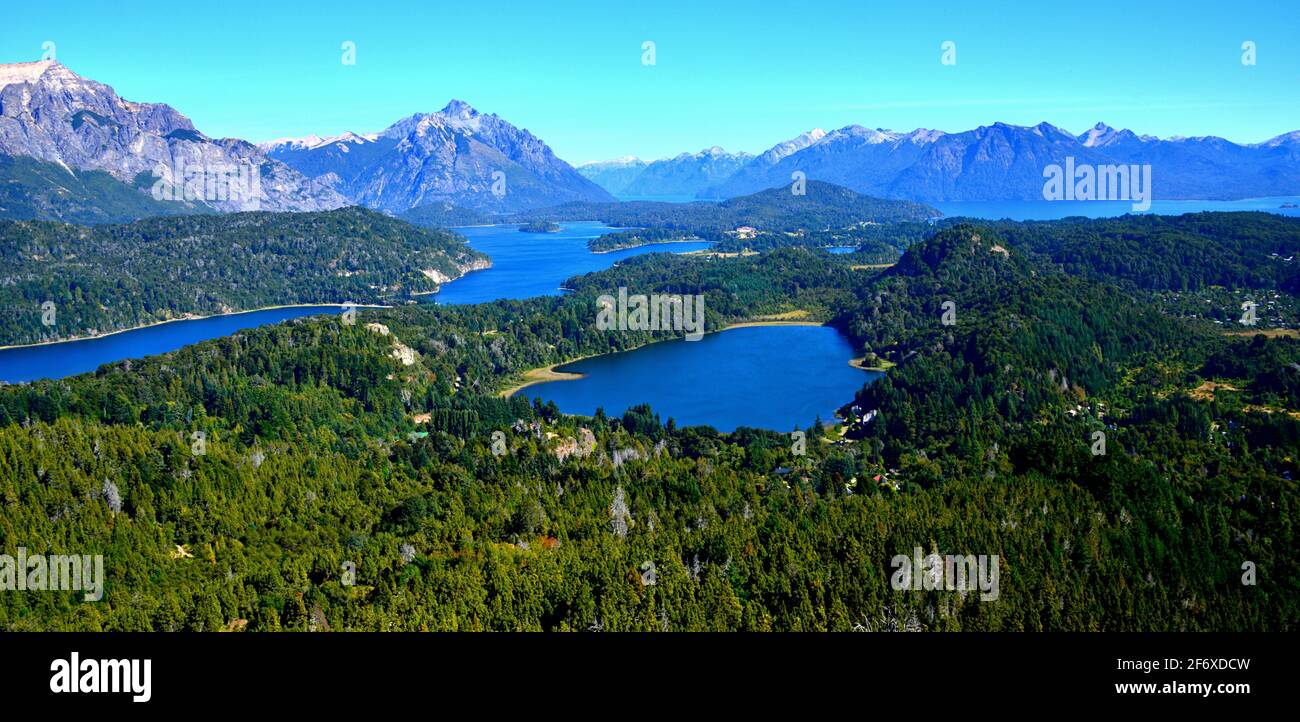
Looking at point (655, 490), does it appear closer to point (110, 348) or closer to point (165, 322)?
point (110, 348)

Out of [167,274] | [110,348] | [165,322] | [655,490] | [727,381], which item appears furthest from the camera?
[167,274]

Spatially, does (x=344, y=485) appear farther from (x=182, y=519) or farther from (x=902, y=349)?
(x=902, y=349)

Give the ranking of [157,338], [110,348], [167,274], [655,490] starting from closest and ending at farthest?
[655,490]
[110,348]
[157,338]
[167,274]

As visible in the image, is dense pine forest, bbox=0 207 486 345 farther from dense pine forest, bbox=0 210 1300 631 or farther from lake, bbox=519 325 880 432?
lake, bbox=519 325 880 432

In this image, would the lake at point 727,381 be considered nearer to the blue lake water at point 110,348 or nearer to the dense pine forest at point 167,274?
the blue lake water at point 110,348

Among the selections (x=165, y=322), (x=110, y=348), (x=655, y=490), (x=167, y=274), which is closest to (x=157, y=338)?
(x=110, y=348)

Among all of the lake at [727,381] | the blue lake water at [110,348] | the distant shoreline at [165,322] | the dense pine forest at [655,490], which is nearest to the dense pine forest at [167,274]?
the distant shoreline at [165,322]

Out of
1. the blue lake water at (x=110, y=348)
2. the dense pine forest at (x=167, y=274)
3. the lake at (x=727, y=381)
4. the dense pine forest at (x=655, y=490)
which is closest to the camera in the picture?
the dense pine forest at (x=655, y=490)
